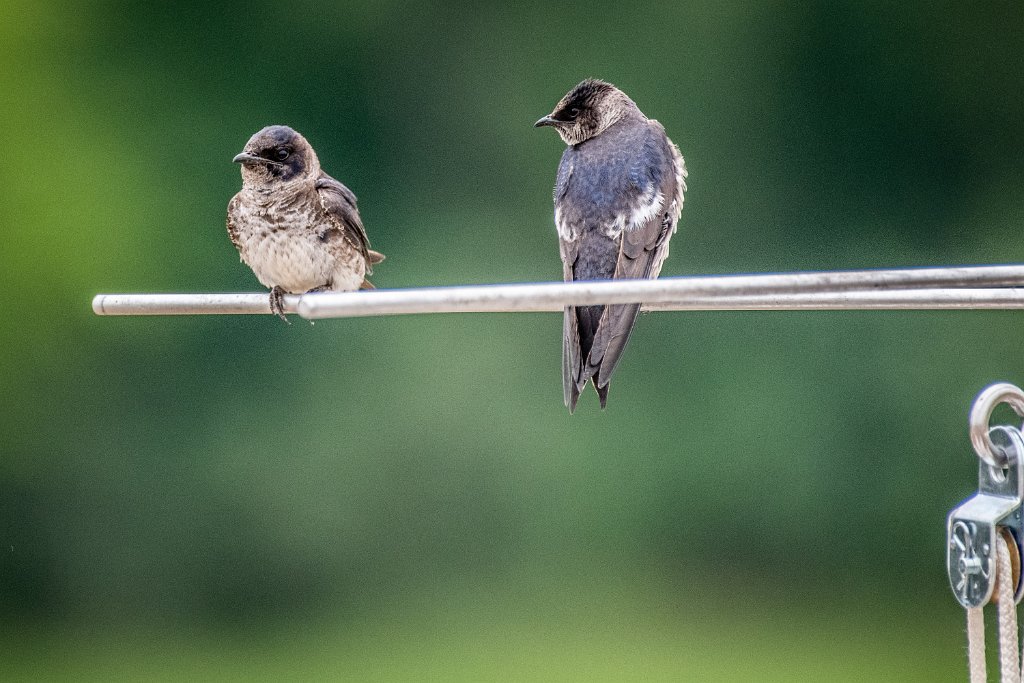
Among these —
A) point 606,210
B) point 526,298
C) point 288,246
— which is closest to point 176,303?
point 526,298

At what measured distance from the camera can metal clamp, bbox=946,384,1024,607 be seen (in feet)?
2.67

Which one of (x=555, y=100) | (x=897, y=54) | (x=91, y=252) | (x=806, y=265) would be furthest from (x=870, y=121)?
(x=91, y=252)

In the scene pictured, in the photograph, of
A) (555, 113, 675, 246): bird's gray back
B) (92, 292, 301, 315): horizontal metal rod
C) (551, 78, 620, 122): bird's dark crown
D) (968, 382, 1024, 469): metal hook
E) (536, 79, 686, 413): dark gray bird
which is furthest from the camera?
(551, 78, 620, 122): bird's dark crown

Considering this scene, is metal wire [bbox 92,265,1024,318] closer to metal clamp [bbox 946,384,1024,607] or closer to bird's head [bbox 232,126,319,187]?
metal clamp [bbox 946,384,1024,607]

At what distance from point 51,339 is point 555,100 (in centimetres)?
148

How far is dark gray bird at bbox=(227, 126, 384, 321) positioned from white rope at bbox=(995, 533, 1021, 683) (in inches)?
44.7

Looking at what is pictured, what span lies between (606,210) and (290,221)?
0.45 m

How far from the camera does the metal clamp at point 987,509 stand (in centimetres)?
81

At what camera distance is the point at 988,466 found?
0.85m

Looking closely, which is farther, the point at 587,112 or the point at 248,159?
the point at 587,112

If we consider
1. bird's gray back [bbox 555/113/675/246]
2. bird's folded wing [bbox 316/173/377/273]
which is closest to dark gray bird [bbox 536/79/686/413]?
bird's gray back [bbox 555/113/675/246]

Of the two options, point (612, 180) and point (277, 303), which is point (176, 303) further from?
point (612, 180)

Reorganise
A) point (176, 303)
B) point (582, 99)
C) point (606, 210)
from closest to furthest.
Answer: point (176, 303) → point (606, 210) → point (582, 99)

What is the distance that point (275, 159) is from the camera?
1.75m
